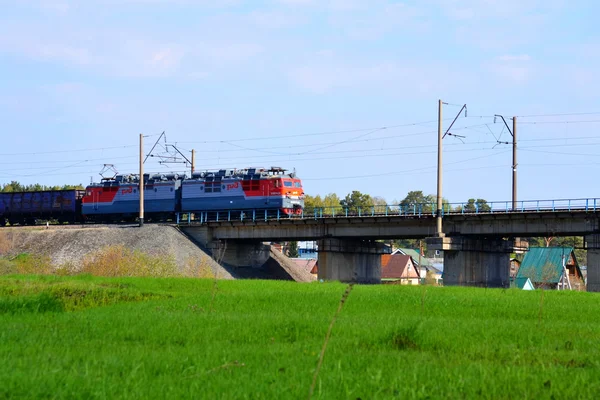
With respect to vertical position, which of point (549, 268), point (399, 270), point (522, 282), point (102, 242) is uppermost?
point (102, 242)

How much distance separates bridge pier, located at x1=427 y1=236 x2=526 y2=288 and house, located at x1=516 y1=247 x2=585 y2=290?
36.3ft

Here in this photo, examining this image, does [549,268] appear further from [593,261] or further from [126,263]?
[126,263]

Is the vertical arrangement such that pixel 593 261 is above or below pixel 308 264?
above

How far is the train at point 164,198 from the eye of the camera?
75.6m

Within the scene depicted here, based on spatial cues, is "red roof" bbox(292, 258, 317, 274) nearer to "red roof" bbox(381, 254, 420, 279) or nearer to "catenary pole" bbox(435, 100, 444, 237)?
"red roof" bbox(381, 254, 420, 279)

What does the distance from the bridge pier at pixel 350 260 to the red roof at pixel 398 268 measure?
3540 centimetres

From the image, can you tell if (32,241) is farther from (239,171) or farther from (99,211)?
(239,171)

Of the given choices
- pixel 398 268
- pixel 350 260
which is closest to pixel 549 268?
pixel 350 260

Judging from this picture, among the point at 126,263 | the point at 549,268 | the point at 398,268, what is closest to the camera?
the point at 126,263

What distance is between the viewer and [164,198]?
268ft

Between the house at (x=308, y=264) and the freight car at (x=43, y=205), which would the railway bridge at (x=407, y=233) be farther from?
the house at (x=308, y=264)

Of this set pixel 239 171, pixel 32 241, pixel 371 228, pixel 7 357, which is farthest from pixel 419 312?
pixel 32 241

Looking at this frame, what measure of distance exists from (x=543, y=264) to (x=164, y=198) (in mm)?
40965

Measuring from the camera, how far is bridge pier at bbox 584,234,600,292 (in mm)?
58469
